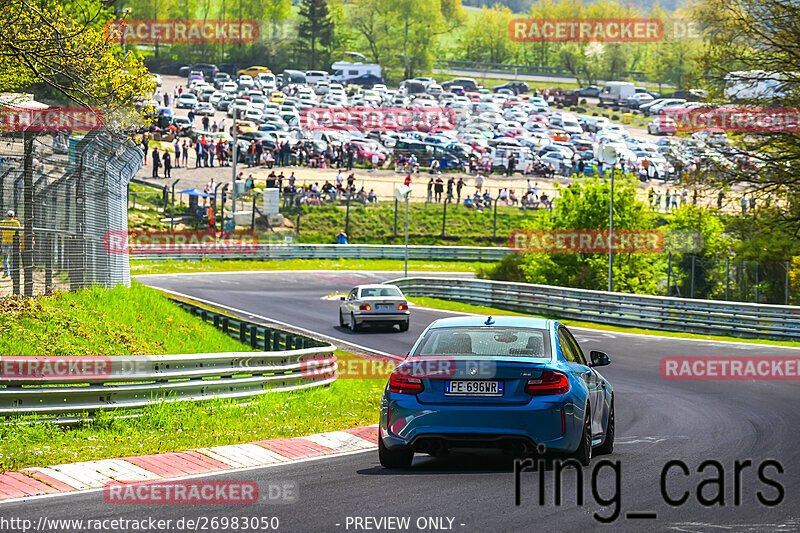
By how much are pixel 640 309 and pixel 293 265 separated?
2603 cm

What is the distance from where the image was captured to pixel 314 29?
142m

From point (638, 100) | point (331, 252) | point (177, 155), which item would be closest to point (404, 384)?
point (331, 252)

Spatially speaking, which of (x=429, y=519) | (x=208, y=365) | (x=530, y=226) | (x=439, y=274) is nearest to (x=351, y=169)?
(x=439, y=274)

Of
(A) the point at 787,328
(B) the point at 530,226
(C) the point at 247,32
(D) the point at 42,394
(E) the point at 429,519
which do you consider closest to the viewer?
(E) the point at 429,519

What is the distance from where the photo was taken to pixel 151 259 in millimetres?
52938

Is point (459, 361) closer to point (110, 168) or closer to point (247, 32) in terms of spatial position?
point (110, 168)

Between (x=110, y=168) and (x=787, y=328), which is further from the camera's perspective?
(x=787, y=328)

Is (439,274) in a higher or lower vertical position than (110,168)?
lower

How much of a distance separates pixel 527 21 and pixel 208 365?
16062 cm

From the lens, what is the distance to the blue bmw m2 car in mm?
9102

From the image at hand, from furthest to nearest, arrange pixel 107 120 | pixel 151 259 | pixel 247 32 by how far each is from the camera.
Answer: pixel 247 32, pixel 151 259, pixel 107 120

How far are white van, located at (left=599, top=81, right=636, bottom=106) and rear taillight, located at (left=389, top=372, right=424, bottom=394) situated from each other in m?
119

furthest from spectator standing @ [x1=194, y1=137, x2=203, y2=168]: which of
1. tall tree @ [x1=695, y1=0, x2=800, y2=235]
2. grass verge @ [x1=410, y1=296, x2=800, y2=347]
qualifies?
tall tree @ [x1=695, y1=0, x2=800, y2=235]

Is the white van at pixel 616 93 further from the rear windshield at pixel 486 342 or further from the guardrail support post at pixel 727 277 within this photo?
the rear windshield at pixel 486 342
